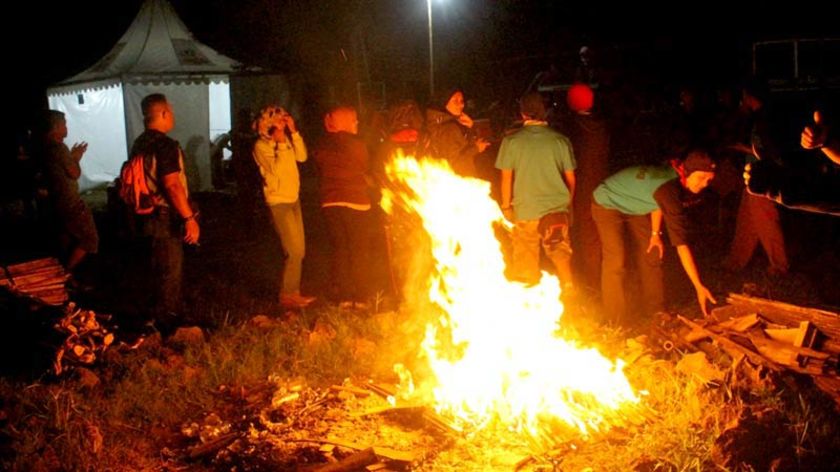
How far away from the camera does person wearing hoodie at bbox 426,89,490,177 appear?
6988 millimetres

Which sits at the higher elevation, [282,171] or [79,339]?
[282,171]

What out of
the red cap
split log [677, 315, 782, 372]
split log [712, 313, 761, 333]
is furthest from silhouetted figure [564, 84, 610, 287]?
split log [712, 313, 761, 333]

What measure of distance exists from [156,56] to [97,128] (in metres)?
2.69

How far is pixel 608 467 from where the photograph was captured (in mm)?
4262

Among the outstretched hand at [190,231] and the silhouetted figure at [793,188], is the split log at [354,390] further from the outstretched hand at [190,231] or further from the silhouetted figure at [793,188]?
the silhouetted figure at [793,188]

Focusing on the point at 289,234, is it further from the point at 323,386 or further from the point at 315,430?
the point at 315,430

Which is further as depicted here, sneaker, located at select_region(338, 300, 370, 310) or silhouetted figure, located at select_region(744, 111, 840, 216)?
sneaker, located at select_region(338, 300, 370, 310)

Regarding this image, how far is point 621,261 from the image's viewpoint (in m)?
6.43

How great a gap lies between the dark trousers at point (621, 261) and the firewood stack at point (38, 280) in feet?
15.2

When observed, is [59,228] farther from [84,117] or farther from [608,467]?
[84,117]

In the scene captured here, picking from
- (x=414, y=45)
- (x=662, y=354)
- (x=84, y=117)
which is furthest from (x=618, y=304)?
(x=414, y=45)

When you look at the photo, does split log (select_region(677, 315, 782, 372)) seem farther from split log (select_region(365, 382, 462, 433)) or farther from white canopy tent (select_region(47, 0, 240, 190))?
white canopy tent (select_region(47, 0, 240, 190))

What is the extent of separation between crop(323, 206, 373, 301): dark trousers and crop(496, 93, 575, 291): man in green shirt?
4.97 ft

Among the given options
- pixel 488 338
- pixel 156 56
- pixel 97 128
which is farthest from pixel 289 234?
pixel 97 128
